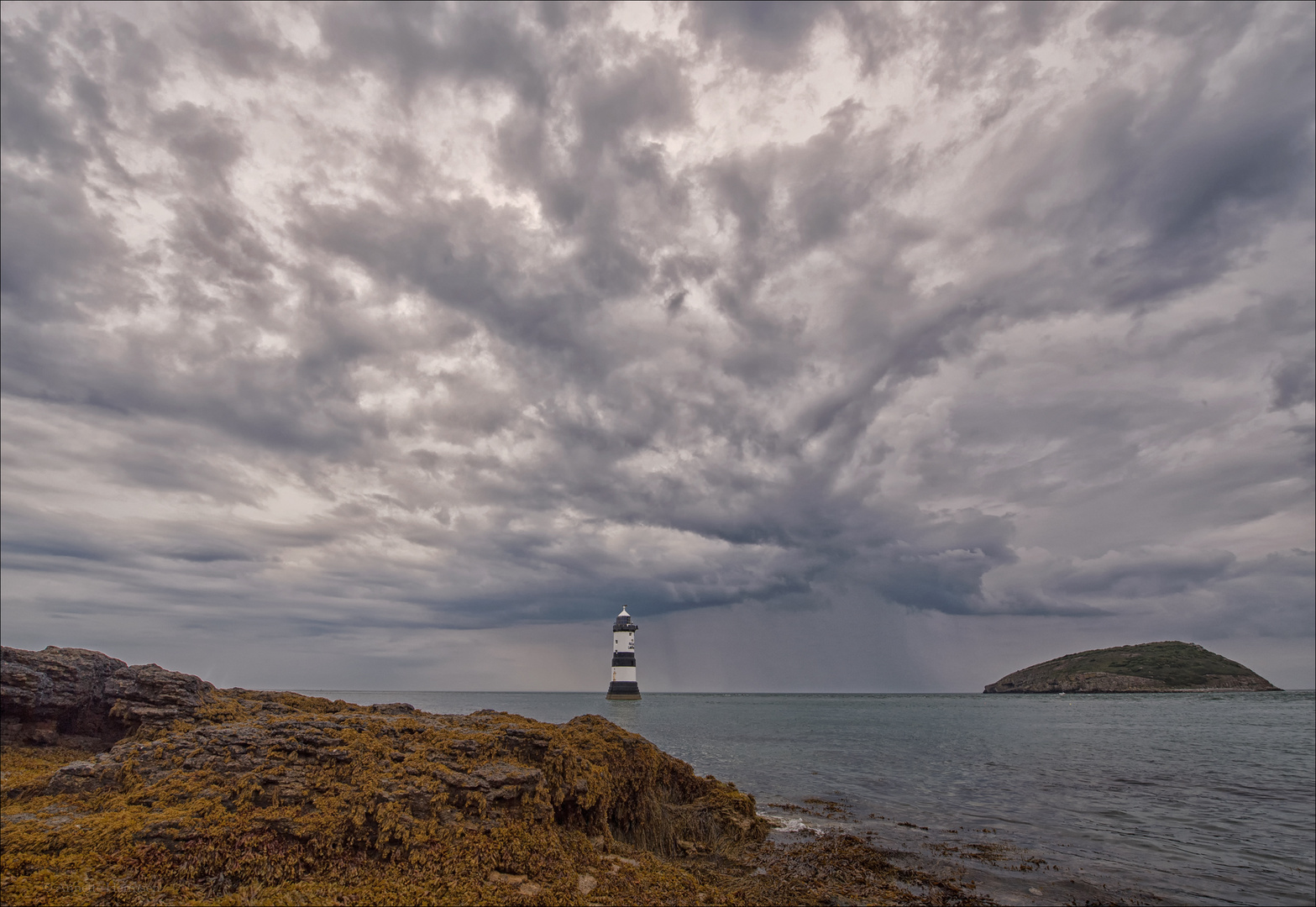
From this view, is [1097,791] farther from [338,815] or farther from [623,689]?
[623,689]

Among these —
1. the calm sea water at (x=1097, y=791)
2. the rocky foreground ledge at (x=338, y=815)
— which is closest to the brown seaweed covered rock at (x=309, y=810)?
the rocky foreground ledge at (x=338, y=815)

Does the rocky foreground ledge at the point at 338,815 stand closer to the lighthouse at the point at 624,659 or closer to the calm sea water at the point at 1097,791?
the calm sea water at the point at 1097,791

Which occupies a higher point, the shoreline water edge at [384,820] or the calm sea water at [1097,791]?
the shoreline water edge at [384,820]

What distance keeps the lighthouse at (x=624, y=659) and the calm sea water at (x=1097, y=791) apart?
43639 millimetres

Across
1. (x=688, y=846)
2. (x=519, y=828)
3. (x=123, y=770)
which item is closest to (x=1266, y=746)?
(x=688, y=846)

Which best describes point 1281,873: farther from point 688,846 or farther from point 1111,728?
point 1111,728

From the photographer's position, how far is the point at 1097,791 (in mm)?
29672

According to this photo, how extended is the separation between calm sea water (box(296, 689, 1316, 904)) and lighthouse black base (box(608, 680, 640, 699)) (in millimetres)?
49732

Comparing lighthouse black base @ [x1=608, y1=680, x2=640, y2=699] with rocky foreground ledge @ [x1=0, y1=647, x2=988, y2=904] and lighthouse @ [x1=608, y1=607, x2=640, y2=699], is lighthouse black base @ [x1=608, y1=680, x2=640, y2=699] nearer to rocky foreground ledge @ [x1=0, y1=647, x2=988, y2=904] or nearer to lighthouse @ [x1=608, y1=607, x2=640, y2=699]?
lighthouse @ [x1=608, y1=607, x2=640, y2=699]

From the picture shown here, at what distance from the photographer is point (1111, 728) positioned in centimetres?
6512

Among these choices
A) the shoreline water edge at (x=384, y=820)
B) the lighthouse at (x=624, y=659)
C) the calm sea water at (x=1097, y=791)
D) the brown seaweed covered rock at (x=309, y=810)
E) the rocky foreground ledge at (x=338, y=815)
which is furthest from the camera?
the lighthouse at (x=624, y=659)

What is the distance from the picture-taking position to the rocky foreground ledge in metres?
10.2

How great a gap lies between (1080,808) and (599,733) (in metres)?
22.2

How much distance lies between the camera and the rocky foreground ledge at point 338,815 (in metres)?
10.2
